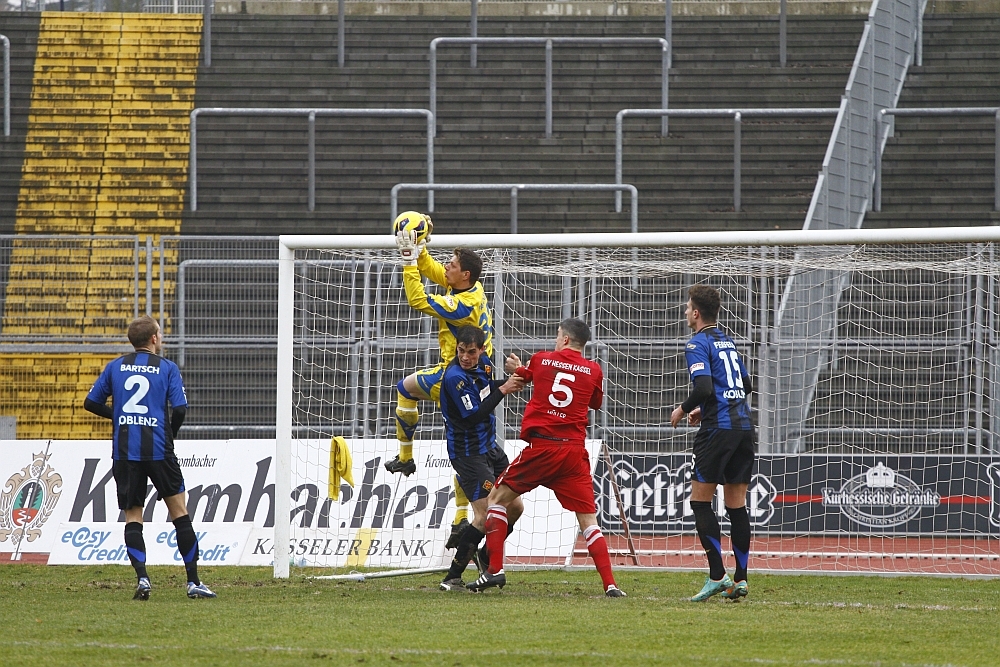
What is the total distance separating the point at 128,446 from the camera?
26.4ft

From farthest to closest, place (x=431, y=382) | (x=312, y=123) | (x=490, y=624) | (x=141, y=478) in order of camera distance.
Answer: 1. (x=312, y=123)
2. (x=431, y=382)
3. (x=141, y=478)
4. (x=490, y=624)

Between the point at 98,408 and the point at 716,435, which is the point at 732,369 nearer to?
the point at 716,435

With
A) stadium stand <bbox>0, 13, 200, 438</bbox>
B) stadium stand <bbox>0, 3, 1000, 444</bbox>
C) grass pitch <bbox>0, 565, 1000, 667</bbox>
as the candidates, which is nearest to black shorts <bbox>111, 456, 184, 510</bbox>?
grass pitch <bbox>0, 565, 1000, 667</bbox>

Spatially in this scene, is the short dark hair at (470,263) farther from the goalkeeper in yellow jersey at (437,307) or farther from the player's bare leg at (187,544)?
the player's bare leg at (187,544)

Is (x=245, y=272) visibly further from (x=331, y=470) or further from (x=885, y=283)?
(x=885, y=283)

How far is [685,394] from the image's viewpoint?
13.6 m

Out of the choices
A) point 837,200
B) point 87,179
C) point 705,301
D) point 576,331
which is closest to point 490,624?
point 576,331

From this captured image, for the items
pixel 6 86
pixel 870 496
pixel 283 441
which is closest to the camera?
pixel 283 441

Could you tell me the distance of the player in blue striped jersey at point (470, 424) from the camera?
27.8 feet

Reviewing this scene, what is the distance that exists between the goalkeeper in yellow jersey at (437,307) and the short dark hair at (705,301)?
153cm

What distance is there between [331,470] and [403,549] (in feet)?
6.15

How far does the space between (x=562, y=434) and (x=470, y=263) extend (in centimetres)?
156

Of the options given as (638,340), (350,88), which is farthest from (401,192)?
(638,340)

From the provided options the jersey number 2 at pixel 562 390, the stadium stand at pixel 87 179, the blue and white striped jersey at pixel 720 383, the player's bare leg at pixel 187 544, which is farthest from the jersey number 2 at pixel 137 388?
the stadium stand at pixel 87 179
